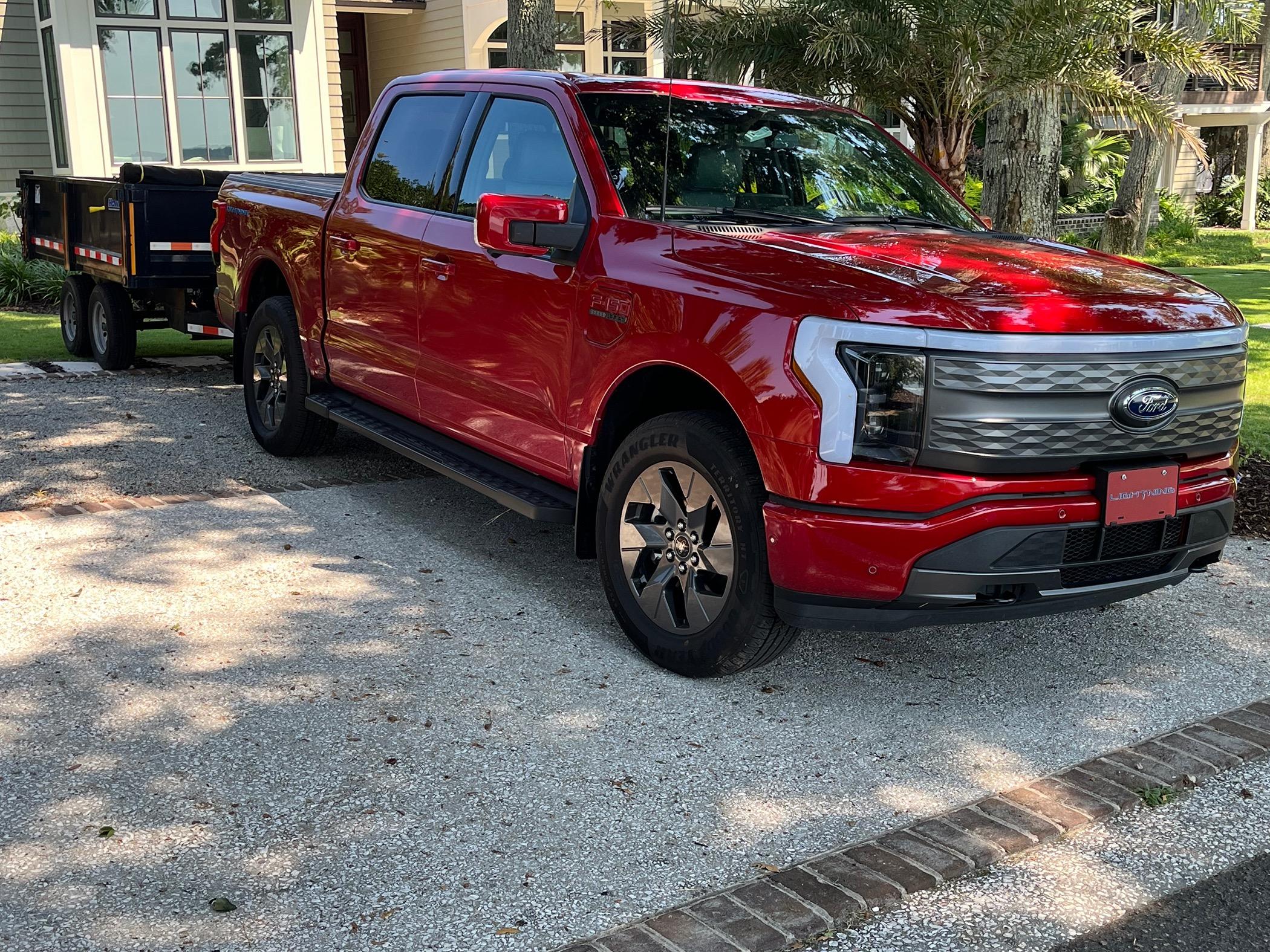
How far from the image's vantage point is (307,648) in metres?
4.80

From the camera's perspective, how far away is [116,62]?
1786 cm

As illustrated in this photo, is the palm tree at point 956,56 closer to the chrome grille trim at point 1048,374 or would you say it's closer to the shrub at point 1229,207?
the chrome grille trim at point 1048,374

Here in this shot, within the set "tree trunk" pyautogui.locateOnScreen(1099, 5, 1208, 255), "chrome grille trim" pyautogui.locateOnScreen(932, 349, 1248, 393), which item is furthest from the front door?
"tree trunk" pyautogui.locateOnScreen(1099, 5, 1208, 255)

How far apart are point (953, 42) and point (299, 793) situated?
7.00m

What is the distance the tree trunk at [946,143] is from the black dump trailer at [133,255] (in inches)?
202

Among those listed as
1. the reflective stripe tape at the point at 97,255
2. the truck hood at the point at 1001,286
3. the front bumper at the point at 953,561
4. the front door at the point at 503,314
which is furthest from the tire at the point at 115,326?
the front bumper at the point at 953,561

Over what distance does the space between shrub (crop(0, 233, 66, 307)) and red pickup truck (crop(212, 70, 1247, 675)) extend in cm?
988

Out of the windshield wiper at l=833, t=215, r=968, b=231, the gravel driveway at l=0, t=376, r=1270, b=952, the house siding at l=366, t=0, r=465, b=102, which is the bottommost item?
the gravel driveway at l=0, t=376, r=1270, b=952

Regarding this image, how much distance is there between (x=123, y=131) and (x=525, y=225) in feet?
50.6

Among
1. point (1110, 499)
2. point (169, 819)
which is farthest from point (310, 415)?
point (1110, 499)

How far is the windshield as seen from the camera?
5039 mm

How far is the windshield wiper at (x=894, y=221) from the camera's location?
509 cm

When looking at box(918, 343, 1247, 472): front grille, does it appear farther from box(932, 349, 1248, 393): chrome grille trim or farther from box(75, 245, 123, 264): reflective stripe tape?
box(75, 245, 123, 264): reflective stripe tape

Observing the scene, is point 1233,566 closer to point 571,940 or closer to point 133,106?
point 571,940
